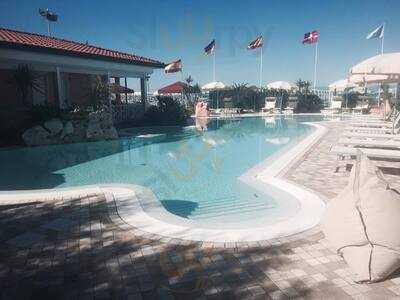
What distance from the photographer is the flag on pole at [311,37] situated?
33781 mm

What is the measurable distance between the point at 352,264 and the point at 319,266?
326mm

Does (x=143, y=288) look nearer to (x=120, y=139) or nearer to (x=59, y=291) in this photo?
(x=59, y=291)

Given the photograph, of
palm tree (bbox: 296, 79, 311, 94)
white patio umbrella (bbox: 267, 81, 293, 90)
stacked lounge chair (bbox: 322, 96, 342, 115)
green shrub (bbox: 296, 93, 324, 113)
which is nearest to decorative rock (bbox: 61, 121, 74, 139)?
white patio umbrella (bbox: 267, 81, 293, 90)

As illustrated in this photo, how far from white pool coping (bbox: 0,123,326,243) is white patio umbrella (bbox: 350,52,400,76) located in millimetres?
4517

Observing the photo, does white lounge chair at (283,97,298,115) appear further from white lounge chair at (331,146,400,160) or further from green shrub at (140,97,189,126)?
white lounge chair at (331,146,400,160)

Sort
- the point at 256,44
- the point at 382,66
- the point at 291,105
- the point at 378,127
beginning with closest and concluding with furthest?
1. the point at 382,66
2. the point at 378,127
3. the point at 291,105
4. the point at 256,44

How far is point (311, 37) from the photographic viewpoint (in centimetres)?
3409

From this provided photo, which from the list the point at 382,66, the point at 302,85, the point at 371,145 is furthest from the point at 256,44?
the point at 371,145

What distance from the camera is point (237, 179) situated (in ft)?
28.2

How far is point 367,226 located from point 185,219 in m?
2.56

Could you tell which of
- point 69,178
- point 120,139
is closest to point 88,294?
point 69,178

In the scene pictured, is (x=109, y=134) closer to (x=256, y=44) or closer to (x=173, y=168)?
(x=173, y=168)

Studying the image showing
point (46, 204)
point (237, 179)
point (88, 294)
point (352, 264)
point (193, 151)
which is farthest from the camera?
point (193, 151)

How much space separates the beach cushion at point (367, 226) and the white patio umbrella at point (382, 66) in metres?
6.86
